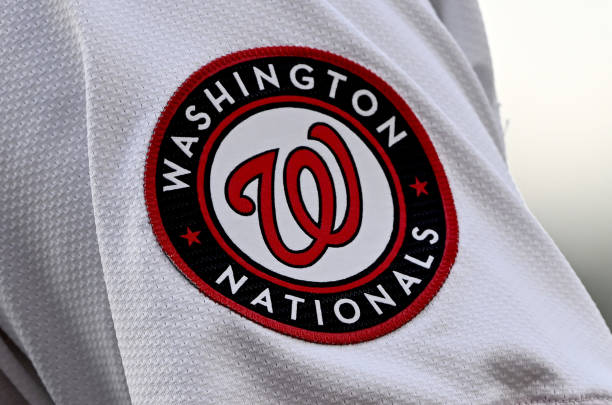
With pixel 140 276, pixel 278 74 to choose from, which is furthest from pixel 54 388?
pixel 278 74

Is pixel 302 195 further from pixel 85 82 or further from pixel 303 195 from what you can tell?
pixel 85 82

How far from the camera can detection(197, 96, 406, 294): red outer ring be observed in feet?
0.98

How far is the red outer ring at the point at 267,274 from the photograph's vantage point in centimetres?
30

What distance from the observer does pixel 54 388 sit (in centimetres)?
33

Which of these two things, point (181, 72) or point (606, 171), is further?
point (606, 171)

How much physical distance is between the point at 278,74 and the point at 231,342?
133 millimetres

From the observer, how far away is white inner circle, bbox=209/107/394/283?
30 cm

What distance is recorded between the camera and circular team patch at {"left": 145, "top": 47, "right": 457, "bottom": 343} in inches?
11.8

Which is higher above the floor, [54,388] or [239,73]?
[239,73]

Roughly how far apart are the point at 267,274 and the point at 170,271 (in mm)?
42

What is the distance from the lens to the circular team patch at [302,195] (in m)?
0.30

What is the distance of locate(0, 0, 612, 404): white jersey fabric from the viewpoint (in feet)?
0.95

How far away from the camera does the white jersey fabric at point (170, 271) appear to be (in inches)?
11.4

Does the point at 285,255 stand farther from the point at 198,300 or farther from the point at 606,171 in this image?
the point at 606,171
